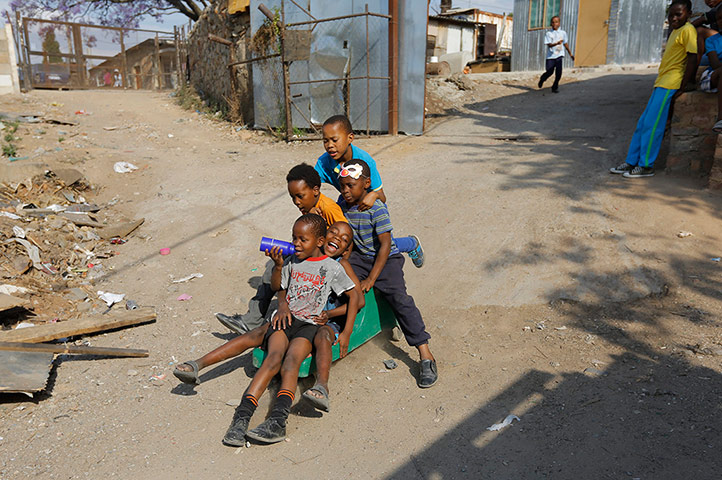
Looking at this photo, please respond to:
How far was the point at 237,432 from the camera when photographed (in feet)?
8.48

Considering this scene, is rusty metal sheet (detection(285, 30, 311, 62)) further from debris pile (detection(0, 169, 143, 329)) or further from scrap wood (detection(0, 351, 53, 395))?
scrap wood (detection(0, 351, 53, 395))

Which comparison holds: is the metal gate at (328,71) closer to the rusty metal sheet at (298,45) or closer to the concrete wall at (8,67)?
the rusty metal sheet at (298,45)

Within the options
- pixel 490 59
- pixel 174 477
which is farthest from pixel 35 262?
pixel 490 59

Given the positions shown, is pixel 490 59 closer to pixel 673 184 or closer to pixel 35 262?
pixel 673 184

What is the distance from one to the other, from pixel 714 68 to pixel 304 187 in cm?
452

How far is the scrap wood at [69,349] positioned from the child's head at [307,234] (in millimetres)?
1513

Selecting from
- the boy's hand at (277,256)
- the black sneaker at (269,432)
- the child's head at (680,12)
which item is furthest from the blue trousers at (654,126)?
the black sneaker at (269,432)

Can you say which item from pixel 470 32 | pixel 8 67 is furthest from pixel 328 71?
pixel 470 32

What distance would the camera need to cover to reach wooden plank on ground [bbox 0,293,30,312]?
3.84 meters

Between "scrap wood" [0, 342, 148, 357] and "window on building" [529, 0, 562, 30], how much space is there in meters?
18.4

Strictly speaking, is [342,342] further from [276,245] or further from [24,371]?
[24,371]

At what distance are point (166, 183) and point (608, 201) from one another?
20.0ft

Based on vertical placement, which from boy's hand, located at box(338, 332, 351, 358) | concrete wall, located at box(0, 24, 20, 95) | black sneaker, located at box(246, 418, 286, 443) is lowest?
black sneaker, located at box(246, 418, 286, 443)

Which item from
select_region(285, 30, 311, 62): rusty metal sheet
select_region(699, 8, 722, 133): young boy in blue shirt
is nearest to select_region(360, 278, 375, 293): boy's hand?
select_region(699, 8, 722, 133): young boy in blue shirt
